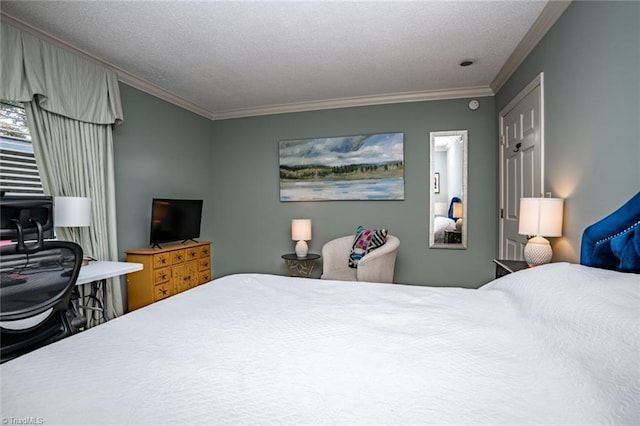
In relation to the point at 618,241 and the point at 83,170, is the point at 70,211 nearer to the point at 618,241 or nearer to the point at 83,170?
the point at 83,170

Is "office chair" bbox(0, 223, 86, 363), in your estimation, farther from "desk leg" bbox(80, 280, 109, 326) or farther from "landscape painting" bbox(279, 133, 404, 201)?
"landscape painting" bbox(279, 133, 404, 201)

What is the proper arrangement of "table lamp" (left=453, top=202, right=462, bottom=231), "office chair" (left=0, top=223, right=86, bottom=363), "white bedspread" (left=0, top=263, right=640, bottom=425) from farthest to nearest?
"table lamp" (left=453, top=202, right=462, bottom=231) → "office chair" (left=0, top=223, right=86, bottom=363) → "white bedspread" (left=0, top=263, right=640, bottom=425)

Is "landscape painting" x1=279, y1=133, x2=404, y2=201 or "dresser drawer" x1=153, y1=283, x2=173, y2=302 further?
"landscape painting" x1=279, y1=133, x2=404, y2=201

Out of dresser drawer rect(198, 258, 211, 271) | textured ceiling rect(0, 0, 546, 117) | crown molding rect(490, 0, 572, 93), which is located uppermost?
textured ceiling rect(0, 0, 546, 117)

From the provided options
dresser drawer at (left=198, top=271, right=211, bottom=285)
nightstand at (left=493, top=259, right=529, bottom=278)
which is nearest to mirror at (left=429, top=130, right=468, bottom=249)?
nightstand at (left=493, top=259, right=529, bottom=278)

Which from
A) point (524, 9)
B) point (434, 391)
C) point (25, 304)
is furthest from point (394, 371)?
point (524, 9)

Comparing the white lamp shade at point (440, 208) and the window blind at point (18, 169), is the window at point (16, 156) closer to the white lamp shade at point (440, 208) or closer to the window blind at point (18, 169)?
the window blind at point (18, 169)

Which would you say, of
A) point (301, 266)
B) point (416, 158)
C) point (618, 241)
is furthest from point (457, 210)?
point (618, 241)

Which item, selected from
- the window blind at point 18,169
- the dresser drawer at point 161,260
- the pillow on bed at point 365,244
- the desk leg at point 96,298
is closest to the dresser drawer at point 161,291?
the dresser drawer at point 161,260

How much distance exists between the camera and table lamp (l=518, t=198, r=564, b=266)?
218cm

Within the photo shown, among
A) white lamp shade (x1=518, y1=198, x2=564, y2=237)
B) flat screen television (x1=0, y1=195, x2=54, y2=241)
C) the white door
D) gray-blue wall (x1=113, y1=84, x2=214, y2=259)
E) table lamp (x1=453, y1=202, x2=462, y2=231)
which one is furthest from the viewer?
table lamp (x1=453, y1=202, x2=462, y2=231)

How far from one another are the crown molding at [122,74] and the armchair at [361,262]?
8.59ft

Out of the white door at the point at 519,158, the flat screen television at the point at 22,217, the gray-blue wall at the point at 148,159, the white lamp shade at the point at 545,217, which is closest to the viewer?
the flat screen television at the point at 22,217

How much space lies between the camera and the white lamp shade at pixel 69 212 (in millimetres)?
2486
